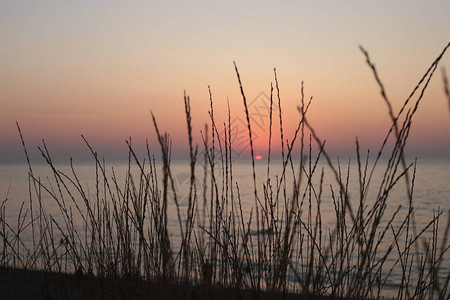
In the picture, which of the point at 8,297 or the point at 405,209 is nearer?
the point at 8,297

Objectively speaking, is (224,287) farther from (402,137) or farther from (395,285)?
(395,285)

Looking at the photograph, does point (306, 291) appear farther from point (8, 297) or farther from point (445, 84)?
point (8, 297)

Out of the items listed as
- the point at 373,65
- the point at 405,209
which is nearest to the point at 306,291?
the point at 373,65

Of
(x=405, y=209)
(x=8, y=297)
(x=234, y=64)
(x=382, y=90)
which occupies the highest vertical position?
(x=234, y=64)

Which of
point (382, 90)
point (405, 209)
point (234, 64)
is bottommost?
point (405, 209)

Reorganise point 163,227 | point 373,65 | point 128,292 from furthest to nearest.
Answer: point 128,292 → point 163,227 → point 373,65

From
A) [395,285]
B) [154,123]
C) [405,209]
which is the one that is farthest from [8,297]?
[405,209]

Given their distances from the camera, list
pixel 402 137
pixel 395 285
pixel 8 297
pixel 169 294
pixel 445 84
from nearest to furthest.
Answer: pixel 445 84 < pixel 402 137 < pixel 169 294 < pixel 8 297 < pixel 395 285

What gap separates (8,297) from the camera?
3.41 m

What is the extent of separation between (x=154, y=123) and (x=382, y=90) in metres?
0.54

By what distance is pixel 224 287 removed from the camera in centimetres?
232

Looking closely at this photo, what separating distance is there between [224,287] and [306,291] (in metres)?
0.72

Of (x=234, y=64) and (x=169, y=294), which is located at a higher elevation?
(x=234, y=64)

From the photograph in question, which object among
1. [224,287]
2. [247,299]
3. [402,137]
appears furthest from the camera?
[247,299]
